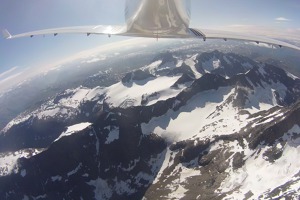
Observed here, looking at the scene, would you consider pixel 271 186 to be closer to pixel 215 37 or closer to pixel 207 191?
pixel 207 191

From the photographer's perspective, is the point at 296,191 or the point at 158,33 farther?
the point at 296,191

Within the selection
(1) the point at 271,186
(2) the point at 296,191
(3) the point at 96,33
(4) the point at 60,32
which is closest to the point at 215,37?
(3) the point at 96,33

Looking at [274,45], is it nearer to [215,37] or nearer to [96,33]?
[215,37]

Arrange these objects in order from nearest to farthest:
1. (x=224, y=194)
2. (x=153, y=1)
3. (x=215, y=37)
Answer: (x=153, y=1)
(x=215, y=37)
(x=224, y=194)

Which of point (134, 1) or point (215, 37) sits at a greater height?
point (134, 1)

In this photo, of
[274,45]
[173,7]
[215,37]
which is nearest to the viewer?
[173,7]

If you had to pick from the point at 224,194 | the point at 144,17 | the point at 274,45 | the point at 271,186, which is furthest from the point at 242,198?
the point at 144,17

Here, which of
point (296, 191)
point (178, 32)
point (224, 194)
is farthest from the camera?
point (224, 194)

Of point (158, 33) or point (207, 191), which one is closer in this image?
point (158, 33)

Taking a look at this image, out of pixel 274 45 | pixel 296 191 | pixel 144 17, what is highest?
pixel 144 17
